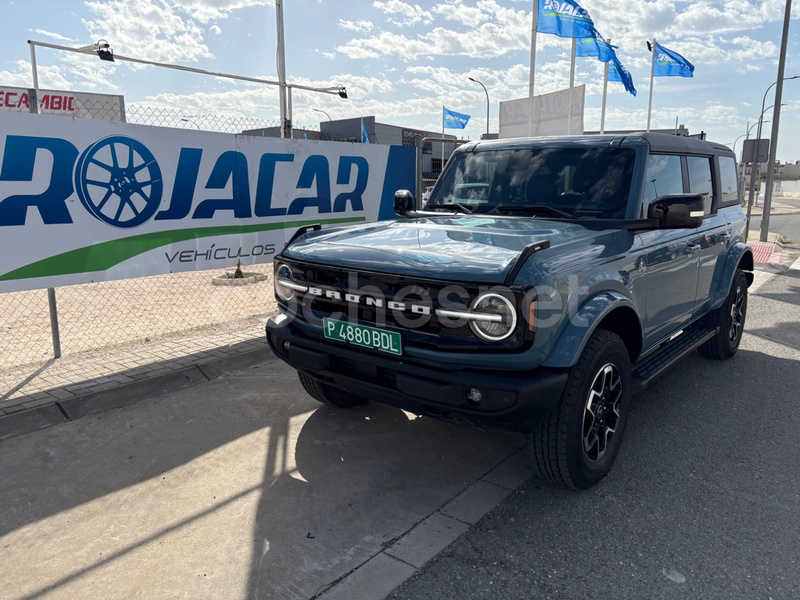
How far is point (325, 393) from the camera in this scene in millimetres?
4145

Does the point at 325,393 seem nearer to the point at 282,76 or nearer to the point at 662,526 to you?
the point at 662,526

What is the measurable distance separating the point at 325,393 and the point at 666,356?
2419 millimetres

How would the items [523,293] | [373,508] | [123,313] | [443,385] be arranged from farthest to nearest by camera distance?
1. [123,313]
2. [373,508]
3. [443,385]
4. [523,293]

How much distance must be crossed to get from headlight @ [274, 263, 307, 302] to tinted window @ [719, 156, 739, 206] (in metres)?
3.93

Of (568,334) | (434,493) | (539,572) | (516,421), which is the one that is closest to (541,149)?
(568,334)

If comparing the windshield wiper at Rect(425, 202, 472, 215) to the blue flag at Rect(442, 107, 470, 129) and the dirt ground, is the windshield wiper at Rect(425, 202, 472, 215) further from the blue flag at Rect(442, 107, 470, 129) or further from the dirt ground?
the blue flag at Rect(442, 107, 470, 129)

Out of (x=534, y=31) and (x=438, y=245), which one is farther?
(x=534, y=31)

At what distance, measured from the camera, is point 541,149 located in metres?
4.15

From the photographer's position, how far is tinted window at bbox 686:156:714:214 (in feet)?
15.0

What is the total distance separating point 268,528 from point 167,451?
1.18 m

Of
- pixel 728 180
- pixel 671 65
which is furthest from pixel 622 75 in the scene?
pixel 728 180

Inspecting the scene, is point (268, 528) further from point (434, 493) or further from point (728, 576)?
point (728, 576)

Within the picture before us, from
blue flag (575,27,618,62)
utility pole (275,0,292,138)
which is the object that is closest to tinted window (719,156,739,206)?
utility pole (275,0,292,138)

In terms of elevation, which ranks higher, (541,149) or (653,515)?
(541,149)
